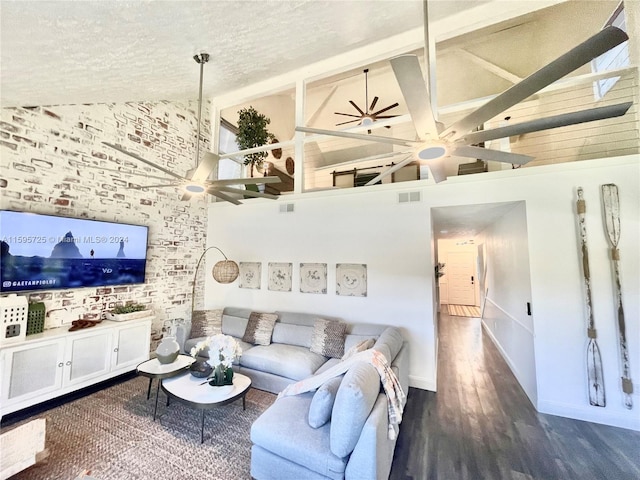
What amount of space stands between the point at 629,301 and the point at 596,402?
1.13 metres

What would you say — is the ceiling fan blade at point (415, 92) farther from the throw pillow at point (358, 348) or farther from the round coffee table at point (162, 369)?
the round coffee table at point (162, 369)

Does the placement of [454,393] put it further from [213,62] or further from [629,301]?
[213,62]

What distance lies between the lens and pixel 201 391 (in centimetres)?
262

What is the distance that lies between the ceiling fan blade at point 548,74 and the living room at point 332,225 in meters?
2.00

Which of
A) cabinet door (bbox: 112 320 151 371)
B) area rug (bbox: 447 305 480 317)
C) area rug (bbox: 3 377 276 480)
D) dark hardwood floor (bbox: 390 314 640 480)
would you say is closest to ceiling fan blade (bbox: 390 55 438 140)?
dark hardwood floor (bbox: 390 314 640 480)

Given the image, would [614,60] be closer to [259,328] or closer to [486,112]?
[486,112]

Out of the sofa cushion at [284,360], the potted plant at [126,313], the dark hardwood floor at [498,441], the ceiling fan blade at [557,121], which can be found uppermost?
the ceiling fan blade at [557,121]

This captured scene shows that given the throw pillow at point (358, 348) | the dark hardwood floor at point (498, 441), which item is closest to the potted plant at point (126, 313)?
the throw pillow at point (358, 348)

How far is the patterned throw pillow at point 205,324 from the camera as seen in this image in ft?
14.1

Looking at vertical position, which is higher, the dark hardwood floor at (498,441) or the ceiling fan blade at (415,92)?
the ceiling fan blade at (415,92)

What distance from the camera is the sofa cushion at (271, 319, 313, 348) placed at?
3.93 meters

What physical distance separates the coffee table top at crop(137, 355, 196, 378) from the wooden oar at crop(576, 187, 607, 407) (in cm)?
449

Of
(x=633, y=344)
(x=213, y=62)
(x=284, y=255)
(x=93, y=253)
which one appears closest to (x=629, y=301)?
(x=633, y=344)

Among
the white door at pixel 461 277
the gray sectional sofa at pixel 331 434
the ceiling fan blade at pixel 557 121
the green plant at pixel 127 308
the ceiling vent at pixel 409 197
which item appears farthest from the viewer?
the white door at pixel 461 277
